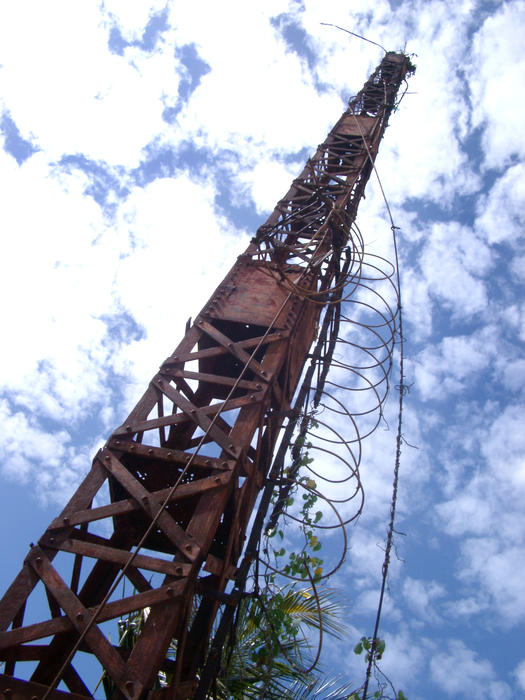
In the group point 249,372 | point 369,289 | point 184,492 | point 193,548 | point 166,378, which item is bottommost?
point 193,548

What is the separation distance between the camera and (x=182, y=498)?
14.3ft

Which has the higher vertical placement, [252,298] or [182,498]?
[252,298]

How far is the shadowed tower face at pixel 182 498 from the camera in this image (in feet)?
11.9

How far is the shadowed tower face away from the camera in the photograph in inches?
143

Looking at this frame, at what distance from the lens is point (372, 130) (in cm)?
1002

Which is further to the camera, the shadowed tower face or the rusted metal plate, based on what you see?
the rusted metal plate

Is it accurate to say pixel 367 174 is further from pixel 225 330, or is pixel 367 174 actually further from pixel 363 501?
pixel 363 501

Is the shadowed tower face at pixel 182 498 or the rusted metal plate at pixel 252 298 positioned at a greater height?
the rusted metal plate at pixel 252 298

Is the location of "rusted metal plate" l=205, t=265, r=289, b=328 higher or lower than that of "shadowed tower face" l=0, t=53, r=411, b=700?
higher

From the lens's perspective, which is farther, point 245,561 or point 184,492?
point 245,561

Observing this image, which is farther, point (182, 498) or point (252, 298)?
point (252, 298)

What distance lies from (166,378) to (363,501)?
7.63 ft

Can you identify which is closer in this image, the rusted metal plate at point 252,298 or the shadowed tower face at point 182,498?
the shadowed tower face at point 182,498

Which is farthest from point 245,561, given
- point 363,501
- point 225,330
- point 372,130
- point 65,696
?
point 372,130
